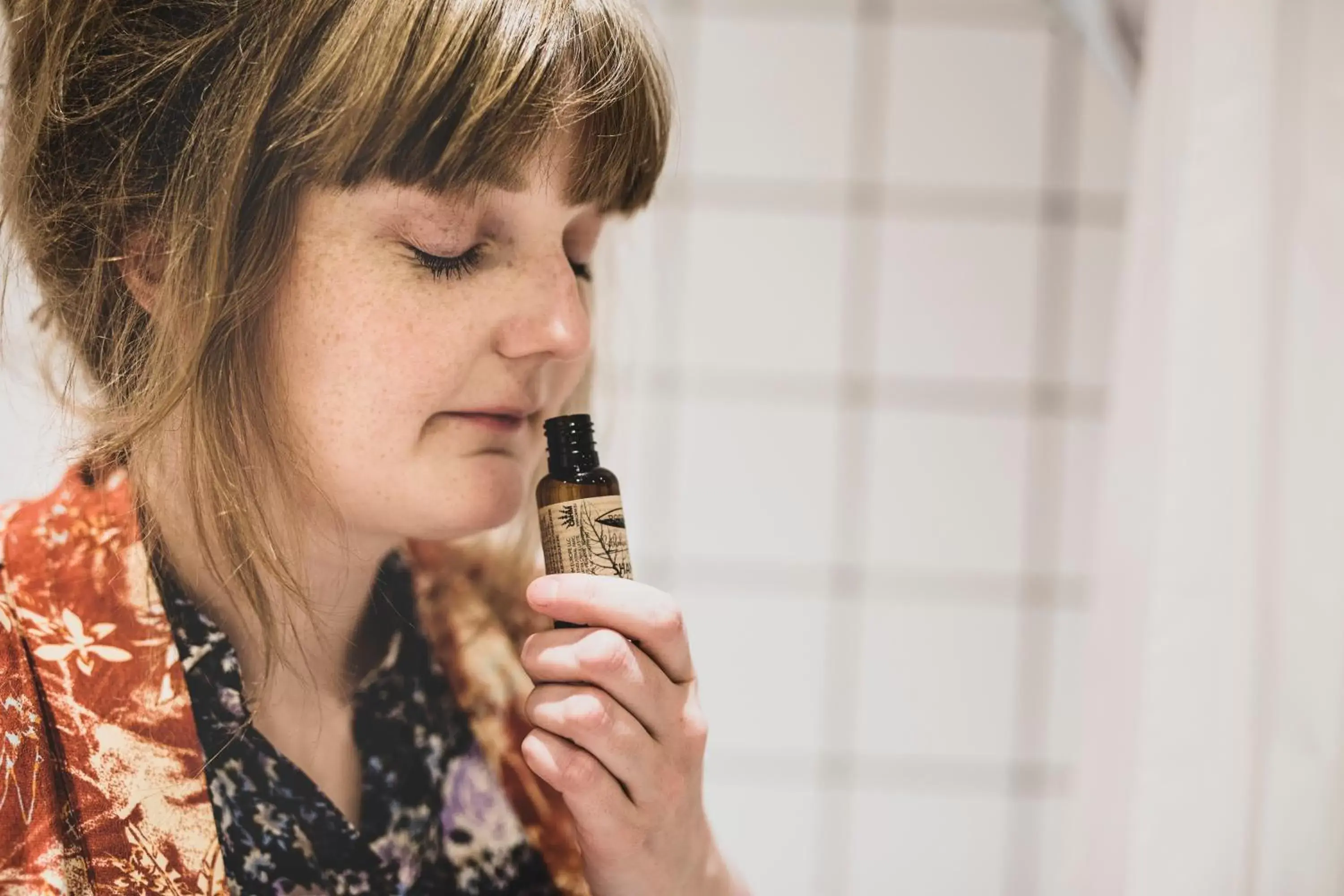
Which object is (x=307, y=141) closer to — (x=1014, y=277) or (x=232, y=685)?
(x=232, y=685)

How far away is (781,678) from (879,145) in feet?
2.44

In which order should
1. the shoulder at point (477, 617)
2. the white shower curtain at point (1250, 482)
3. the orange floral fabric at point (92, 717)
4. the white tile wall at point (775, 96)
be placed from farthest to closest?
1. the white tile wall at point (775, 96)
2. the shoulder at point (477, 617)
3. the white shower curtain at point (1250, 482)
4. the orange floral fabric at point (92, 717)

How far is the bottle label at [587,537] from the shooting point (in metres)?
0.56

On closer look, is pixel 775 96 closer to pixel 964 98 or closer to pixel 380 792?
pixel 964 98

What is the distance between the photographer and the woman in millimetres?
536

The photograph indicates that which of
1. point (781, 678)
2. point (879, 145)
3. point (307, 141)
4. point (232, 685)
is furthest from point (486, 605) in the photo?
point (879, 145)

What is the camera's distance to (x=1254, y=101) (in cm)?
63

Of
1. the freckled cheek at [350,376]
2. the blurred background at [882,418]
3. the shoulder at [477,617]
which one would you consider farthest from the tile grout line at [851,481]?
the freckled cheek at [350,376]

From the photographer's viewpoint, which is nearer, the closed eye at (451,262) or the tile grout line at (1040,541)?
the closed eye at (451,262)

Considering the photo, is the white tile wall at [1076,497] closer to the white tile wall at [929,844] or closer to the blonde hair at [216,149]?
the white tile wall at [929,844]

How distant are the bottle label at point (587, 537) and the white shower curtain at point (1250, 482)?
0.34 m

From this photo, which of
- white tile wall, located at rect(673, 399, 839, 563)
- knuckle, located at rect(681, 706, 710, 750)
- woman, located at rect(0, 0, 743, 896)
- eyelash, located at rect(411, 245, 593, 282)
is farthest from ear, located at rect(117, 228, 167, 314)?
white tile wall, located at rect(673, 399, 839, 563)

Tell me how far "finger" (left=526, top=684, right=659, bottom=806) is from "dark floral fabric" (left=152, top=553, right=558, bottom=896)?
151 mm

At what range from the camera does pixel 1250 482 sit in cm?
65
